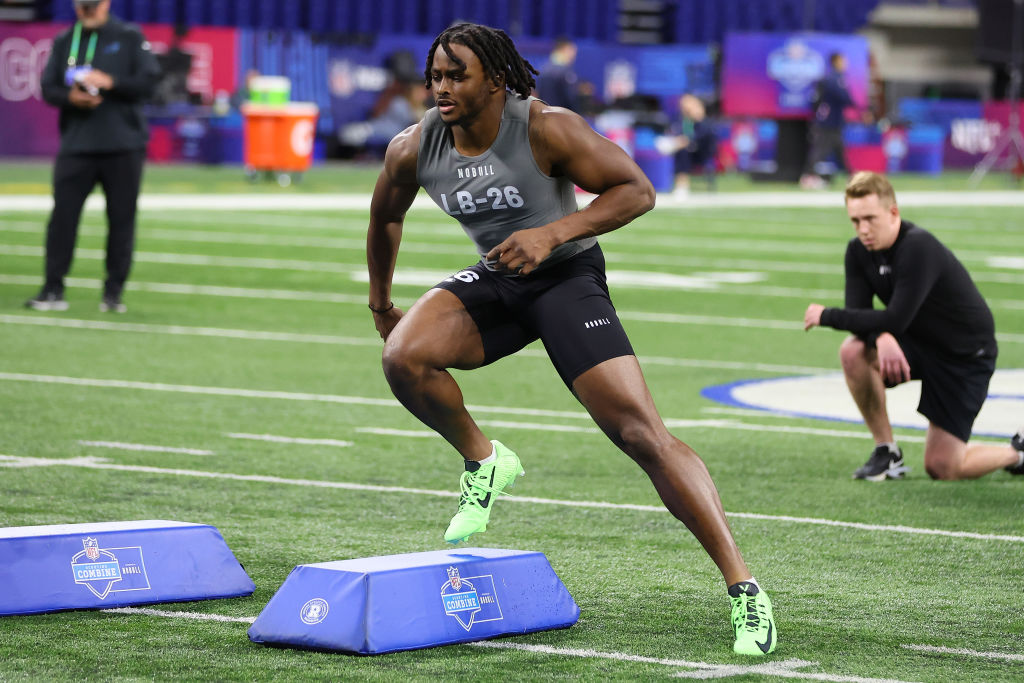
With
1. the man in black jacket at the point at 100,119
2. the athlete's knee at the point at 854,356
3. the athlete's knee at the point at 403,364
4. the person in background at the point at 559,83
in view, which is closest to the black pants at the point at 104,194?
the man in black jacket at the point at 100,119

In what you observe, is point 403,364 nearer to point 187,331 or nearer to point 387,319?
point 387,319

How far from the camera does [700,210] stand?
28125 mm

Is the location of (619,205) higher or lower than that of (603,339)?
higher

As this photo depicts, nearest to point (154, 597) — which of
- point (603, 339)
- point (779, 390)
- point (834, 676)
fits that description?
point (603, 339)

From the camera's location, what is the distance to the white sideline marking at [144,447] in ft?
29.8

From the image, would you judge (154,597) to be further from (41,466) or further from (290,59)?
(290,59)

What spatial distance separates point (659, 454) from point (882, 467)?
10.7 feet

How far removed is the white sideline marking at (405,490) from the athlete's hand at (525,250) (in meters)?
2.46

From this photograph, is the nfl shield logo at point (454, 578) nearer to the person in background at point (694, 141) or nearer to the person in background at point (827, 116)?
the person in background at point (694, 141)

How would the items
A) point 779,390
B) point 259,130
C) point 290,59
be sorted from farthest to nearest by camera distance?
point 290,59 < point 259,130 < point 779,390

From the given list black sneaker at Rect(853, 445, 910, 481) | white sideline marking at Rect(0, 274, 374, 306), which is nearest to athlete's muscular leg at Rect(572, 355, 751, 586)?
black sneaker at Rect(853, 445, 910, 481)

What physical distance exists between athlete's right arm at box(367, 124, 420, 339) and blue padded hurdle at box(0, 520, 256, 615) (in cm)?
100

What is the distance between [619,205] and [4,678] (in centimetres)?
218

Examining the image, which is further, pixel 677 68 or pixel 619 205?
pixel 677 68
